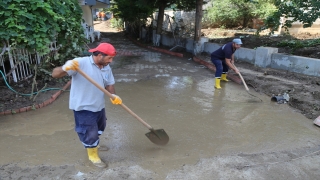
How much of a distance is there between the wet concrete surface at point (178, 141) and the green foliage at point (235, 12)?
1222 centimetres

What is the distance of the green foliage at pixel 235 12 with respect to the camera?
16.3 metres

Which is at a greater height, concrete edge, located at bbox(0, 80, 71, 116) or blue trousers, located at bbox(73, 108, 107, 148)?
blue trousers, located at bbox(73, 108, 107, 148)

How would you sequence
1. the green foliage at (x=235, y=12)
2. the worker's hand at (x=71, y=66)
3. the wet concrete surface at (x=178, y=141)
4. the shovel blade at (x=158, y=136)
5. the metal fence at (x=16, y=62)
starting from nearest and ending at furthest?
the worker's hand at (x=71, y=66) < the wet concrete surface at (x=178, y=141) < the shovel blade at (x=158, y=136) < the metal fence at (x=16, y=62) < the green foliage at (x=235, y=12)

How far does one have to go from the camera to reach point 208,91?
6348 mm

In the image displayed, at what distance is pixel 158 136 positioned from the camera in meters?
3.47

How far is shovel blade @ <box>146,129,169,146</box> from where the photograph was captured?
136 inches

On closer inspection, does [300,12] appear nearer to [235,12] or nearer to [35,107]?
[35,107]

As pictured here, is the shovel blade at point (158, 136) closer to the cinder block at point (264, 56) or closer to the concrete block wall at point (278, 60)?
the concrete block wall at point (278, 60)

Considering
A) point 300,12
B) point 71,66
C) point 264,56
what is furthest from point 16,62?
point 300,12

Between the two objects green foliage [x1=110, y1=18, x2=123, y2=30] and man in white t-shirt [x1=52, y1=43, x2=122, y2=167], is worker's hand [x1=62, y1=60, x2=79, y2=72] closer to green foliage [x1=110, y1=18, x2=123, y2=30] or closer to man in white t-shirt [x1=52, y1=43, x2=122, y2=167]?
man in white t-shirt [x1=52, y1=43, x2=122, y2=167]

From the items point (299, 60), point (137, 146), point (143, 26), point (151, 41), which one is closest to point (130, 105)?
point (137, 146)

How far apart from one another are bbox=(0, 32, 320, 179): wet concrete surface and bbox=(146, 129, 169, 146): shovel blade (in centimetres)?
10

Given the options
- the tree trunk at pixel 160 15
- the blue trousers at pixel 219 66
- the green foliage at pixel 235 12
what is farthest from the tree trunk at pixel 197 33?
the green foliage at pixel 235 12

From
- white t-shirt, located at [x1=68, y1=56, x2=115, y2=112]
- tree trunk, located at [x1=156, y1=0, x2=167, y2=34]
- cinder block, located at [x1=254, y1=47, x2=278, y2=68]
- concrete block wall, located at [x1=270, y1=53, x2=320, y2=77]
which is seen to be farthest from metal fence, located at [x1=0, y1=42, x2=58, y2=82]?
tree trunk, located at [x1=156, y1=0, x2=167, y2=34]
